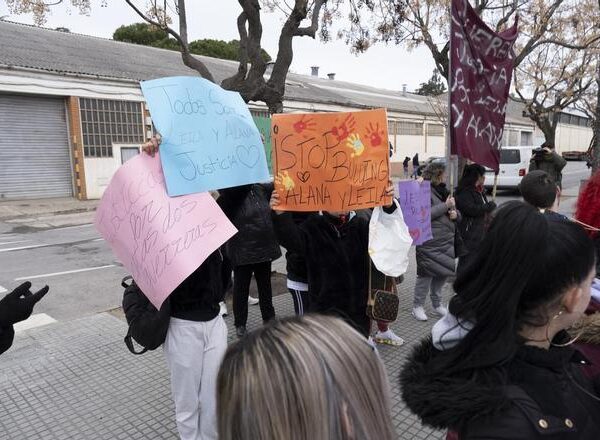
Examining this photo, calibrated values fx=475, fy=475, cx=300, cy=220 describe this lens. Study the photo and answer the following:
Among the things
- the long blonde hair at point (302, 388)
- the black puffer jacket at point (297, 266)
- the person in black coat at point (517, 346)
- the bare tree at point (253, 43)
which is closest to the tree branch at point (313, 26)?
the bare tree at point (253, 43)

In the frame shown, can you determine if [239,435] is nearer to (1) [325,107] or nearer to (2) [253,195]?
(2) [253,195]

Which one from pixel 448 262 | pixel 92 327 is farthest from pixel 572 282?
pixel 92 327

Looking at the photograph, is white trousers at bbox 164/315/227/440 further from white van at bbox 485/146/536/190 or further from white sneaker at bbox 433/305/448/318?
white van at bbox 485/146/536/190

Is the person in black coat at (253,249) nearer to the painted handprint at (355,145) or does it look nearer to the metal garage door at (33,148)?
the painted handprint at (355,145)

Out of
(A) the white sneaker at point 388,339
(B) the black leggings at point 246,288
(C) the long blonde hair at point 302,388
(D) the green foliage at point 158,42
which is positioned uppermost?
(D) the green foliage at point 158,42

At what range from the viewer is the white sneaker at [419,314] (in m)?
4.91

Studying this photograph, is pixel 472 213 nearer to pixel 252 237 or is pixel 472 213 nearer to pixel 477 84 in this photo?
pixel 477 84

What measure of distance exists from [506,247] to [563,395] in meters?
0.38

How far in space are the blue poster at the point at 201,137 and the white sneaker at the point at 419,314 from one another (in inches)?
117

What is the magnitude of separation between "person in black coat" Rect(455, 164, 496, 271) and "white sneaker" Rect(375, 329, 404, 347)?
1.34 m

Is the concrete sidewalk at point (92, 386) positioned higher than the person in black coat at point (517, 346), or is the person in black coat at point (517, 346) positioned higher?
the person in black coat at point (517, 346)

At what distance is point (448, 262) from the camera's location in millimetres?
4887

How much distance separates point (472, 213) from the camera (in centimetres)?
514

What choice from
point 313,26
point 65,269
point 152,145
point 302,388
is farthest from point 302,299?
point 65,269
